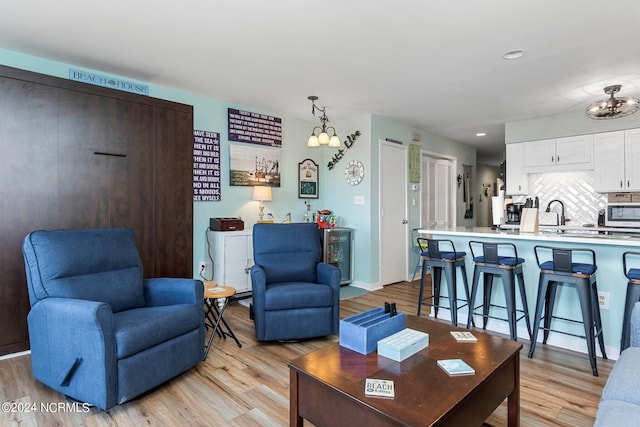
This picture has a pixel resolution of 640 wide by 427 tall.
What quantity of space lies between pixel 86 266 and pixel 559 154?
5686 mm

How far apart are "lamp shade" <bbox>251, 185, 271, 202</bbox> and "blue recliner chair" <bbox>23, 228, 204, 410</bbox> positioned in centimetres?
191

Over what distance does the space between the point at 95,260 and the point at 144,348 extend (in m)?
0.79

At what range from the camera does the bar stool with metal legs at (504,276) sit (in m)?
2.97

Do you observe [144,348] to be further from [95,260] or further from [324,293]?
[324,293]

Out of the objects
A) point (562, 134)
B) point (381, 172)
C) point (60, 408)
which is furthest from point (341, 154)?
point (60, 408)

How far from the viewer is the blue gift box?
1.69m

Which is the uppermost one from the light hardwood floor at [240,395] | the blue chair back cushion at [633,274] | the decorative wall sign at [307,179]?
the decorative wall sign at [307,179]

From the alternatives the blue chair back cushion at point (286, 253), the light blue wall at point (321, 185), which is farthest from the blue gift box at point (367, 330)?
the light blue wall at point (321, 185)

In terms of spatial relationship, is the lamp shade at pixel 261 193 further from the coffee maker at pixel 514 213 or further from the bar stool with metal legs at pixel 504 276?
the coffee maker at pixel 514 213

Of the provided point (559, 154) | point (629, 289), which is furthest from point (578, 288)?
point (559, 154)

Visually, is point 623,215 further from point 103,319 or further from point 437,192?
point 103,319

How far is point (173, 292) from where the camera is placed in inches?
102

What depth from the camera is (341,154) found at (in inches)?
209

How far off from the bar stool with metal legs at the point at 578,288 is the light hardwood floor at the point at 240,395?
0.21 metres
